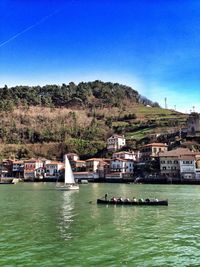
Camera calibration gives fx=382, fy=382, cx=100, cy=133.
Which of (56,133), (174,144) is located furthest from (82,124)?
(174,144)

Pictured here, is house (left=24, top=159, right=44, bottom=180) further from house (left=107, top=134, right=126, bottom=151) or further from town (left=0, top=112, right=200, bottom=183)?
house (left=107, top=134, right=126, bottom=151)

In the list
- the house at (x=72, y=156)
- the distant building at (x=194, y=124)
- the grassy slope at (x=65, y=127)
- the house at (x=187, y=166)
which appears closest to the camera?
the house at (x=187, y=166)

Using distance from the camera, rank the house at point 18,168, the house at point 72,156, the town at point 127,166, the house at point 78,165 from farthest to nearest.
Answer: the house at point 72,156 → the house at point 18,168 → the house at point 78,165 → the town at point 127,166

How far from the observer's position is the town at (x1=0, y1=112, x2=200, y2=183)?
11875 centimetres

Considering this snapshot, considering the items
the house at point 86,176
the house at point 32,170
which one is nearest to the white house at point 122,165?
the house at point 86,176

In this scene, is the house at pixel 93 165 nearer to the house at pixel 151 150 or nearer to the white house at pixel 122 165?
the white house at pixel 122 165

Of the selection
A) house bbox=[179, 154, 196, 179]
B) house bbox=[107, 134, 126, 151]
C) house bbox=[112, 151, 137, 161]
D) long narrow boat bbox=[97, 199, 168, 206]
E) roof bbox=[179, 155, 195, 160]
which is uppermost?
house bbox=[107, 134, 126, 151]

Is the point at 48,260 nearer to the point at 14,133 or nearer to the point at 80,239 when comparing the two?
the point at 80,239

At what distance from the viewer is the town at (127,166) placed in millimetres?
118750

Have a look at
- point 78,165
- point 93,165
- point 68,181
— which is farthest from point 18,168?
point 68,181

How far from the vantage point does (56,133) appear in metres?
180

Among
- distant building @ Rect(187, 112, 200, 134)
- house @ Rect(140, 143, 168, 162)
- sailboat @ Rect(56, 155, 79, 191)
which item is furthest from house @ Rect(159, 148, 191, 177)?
→ sailboat @ Rect(56, 155, 79, 191)

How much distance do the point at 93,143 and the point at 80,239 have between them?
138 m

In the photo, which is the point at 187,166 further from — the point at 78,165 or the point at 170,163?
the point at 78,165
